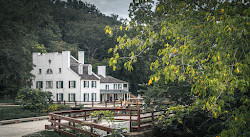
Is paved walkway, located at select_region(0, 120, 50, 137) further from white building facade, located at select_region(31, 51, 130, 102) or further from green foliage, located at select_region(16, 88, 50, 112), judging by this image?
white building facade, located at select_region(31, 51, 130, 102)

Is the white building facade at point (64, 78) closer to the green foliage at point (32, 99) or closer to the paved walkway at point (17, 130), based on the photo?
the green foliage at point (32, 99)

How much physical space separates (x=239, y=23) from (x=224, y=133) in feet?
7.83

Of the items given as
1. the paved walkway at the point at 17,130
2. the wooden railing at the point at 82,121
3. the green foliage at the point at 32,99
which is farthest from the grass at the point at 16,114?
the wooden railing at the point at 82,121

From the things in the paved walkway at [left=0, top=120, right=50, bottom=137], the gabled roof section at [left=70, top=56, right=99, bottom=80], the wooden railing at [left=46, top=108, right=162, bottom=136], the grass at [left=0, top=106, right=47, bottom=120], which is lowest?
the paved walkway at [left=0, top=120, right=50, bottom=137]

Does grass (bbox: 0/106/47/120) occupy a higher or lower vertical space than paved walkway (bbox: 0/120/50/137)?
higher

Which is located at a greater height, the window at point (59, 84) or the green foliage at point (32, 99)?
the window at point (59, 84)

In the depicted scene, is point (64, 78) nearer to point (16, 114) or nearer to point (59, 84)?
point (59, 84)

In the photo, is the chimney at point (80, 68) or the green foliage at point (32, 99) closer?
the green foliage at point (32, 99)

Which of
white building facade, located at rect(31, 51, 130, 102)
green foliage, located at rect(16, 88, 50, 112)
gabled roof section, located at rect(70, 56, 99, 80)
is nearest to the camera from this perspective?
green foliage, located at rect(16, 88, 50, 112)

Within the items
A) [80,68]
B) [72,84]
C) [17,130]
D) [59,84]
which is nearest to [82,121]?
[17,130]

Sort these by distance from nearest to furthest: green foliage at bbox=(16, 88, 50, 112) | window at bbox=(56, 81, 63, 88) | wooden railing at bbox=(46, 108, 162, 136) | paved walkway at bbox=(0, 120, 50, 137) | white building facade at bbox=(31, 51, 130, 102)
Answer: wooden railing at bbox=(46, 108, 162, 136)
paved walkway at bbox=(0, 120, 50, 137)
green foliage at bbox=(16, 88, 50, 112)
white building facade at bbox=(31, 51, 130, 102)
window at bbox=(56, 81, 63, 88)

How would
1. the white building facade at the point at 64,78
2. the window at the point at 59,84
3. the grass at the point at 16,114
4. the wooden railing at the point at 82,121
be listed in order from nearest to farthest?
the wooden railing at the point at 82,121
the grass at the point at 16,114
the white building facade at the point at 64,78
the window at the point at 59,84

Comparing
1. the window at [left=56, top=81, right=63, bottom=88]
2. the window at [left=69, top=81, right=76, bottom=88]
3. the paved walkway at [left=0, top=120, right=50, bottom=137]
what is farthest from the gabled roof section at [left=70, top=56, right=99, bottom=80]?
the paved walkway at [left=0, top=120, right=50, bottom=137]

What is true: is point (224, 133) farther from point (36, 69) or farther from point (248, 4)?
point (36, 69)
